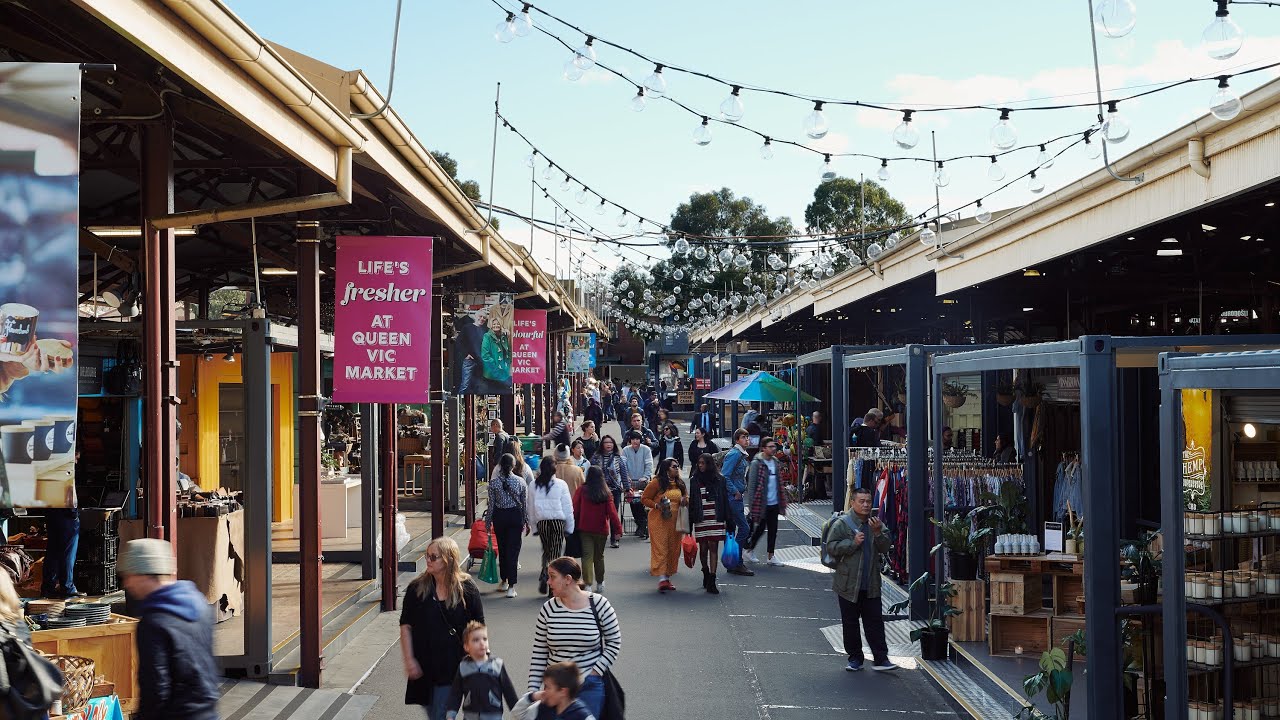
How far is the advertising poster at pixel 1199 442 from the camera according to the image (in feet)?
Answer: 37.0

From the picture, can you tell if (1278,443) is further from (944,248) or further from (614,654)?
(614,654)

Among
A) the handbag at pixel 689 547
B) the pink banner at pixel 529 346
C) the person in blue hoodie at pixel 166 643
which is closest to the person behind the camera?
the person in blue hoodie at pixel 166 643

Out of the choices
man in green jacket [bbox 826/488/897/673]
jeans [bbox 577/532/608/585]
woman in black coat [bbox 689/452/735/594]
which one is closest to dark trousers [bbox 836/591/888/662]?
man in green jacket [bbox 826/488/897/673]

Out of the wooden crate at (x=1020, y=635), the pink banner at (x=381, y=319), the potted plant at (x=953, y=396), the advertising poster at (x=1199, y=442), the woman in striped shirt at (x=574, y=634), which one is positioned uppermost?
the pink banner at (x=381, y=319)

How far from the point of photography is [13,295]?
12.4ft

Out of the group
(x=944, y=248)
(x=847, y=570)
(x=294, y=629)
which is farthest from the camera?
(x=944, y=248)

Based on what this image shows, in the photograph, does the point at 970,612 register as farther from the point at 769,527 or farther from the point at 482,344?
the point at 482,344

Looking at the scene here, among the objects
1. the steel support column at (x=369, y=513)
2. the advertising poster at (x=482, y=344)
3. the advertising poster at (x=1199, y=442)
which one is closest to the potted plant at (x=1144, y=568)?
the advertising poster at (x=1199, y=442)

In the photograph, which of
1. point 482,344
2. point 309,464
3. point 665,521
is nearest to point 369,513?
point 482,344

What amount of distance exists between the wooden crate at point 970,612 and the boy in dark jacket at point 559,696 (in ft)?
17.7

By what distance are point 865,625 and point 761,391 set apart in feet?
39.7

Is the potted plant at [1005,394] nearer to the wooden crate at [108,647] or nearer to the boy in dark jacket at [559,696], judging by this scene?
the boy in dark jacket at [559,696]

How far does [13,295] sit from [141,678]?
5.75 feet

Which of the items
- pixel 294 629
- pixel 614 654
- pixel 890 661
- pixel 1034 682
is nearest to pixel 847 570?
pixel 890 661
